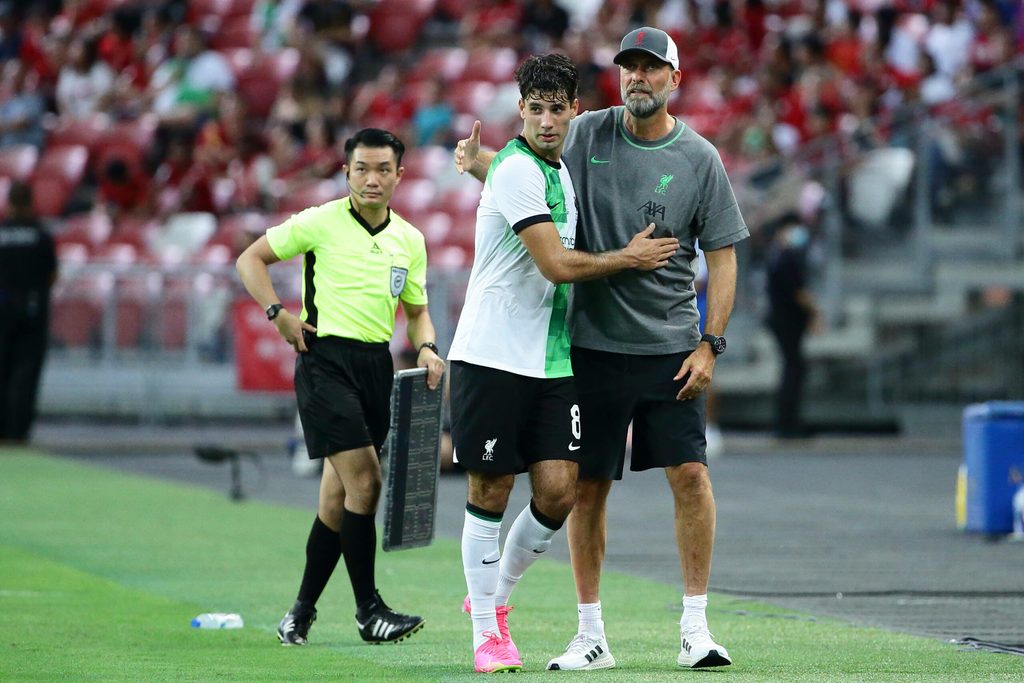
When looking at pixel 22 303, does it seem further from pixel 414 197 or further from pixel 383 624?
pixel 383 624

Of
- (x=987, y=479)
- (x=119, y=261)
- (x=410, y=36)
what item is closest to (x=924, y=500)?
(x=987, y=479)

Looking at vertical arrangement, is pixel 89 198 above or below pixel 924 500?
above

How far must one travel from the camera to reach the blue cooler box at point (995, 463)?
12078 mm

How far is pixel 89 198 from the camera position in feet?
82.7

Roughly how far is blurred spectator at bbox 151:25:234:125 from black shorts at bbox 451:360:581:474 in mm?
18901

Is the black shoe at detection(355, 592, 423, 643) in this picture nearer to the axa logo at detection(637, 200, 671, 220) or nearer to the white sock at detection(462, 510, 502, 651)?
the white sock at detection(462, 510, 502, 651)

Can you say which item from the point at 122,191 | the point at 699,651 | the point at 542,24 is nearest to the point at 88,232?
the point at 122,191

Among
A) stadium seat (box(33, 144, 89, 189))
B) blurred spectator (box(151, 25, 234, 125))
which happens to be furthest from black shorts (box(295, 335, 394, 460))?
stadium seat (box(33, 144, 89, 189))

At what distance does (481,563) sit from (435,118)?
56.3 feet

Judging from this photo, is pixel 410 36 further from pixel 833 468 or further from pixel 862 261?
pixel 833 468

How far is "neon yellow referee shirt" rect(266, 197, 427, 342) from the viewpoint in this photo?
7.93m

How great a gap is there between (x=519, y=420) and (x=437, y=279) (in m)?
13.2

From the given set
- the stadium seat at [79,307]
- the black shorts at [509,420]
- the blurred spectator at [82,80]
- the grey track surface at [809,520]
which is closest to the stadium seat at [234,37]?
the blurred spectator at [82,80]

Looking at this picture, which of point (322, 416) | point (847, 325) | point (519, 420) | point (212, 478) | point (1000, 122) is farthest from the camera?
point (847, 325)
